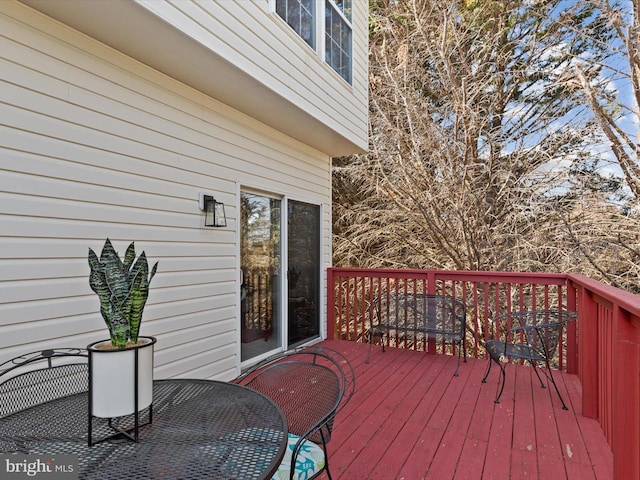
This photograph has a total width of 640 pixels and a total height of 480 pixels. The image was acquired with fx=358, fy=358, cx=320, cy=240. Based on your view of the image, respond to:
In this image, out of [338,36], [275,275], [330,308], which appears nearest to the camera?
[275,275]

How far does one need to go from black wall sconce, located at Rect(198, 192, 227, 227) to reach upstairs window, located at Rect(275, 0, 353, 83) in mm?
A: 1785

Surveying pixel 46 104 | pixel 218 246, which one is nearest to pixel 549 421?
pixel 218 246

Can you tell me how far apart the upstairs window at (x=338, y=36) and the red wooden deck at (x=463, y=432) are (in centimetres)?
347

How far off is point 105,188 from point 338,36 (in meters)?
3.29

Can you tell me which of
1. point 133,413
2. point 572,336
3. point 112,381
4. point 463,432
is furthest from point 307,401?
point 572,336

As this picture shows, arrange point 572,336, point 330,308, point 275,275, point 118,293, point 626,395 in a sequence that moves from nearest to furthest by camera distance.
A: point 118,293 < point 626,395 < point 572,336 < point 275,275 < point 330,308

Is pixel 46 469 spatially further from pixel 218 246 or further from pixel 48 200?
pixel 218 246

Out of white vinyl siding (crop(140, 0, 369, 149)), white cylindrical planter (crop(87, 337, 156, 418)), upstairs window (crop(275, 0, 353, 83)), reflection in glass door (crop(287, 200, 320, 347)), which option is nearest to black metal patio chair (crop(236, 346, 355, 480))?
white cylindrical planter (crop(87, 337, 156, 418))

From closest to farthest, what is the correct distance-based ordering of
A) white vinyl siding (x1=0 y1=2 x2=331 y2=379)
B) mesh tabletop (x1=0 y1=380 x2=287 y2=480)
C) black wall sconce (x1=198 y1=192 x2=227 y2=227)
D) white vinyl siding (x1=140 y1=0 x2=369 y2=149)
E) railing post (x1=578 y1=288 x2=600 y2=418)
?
1. mesh tabletop (x1=0 y1=380 x2=287 y2=480)
2. white vinyl siding (x1=0 y1=2 x2=331 y2=379)
3. white vinyl siding (x1=140 y1=0 x2=369 y2=149)
4. railing post (x1=578 y1=288 x2=600 y2=418)
5. black wall sconce (x1=198 y1=192 x2=227 y2=227)

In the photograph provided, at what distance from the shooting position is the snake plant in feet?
4.13

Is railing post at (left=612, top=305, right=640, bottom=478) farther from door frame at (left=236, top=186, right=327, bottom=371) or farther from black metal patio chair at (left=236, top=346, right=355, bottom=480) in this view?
door frame at (left=236, top=186, right=327, bottom=371)

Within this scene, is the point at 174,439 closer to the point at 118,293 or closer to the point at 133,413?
the point at 133,413

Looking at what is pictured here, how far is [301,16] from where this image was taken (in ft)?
11.9

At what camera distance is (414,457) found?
83.6 inches
